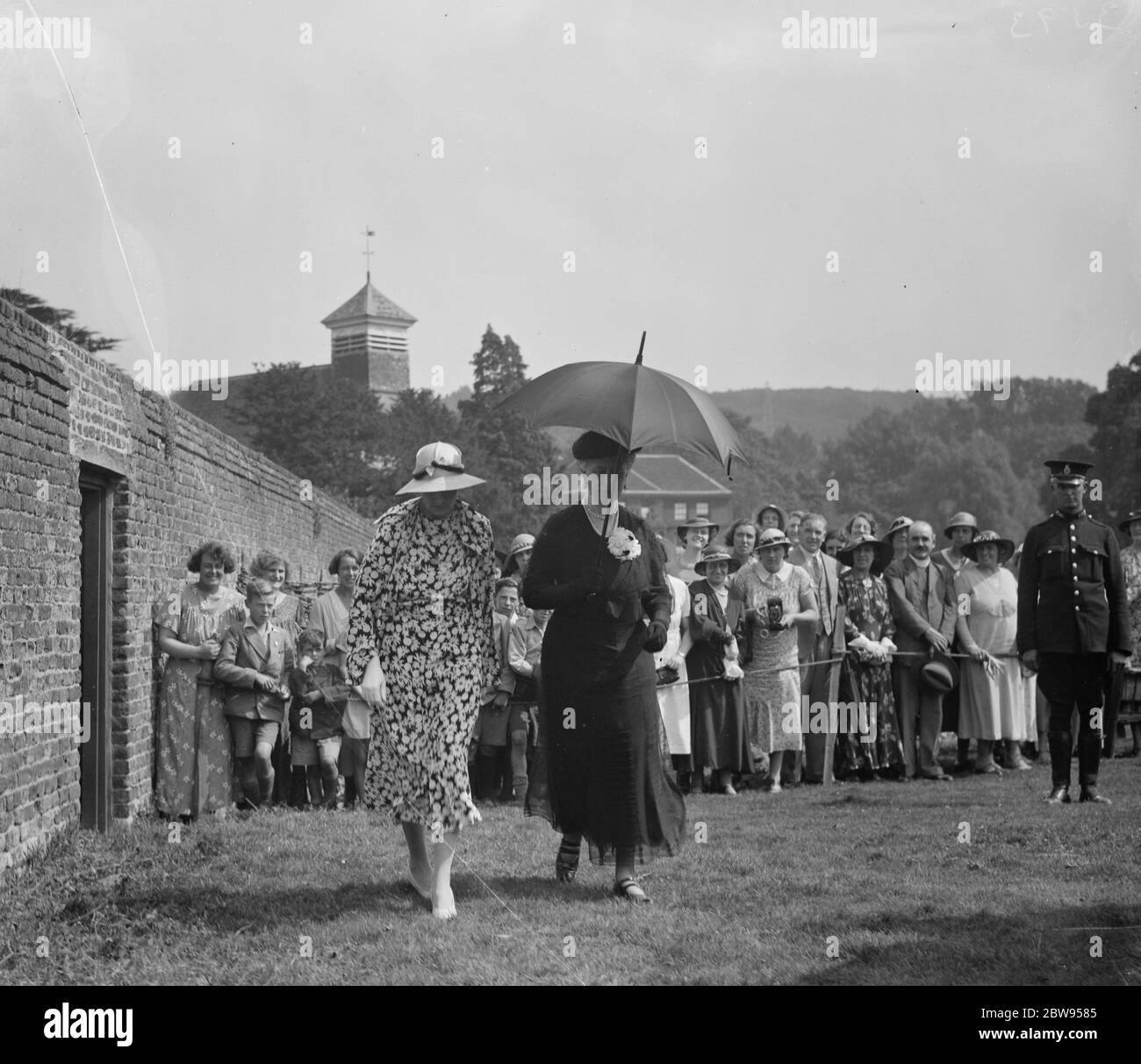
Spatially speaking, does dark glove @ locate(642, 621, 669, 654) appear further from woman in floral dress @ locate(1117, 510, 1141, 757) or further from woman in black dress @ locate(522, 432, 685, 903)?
woman in floral dress @ locate(1117, 510, 1141, 757)

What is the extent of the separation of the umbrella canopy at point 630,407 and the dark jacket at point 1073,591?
3.96 metres

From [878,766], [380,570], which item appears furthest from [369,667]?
[878,766]

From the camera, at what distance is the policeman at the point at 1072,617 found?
10.0m

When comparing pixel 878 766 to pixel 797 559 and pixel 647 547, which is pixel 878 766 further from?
pixel 647 547

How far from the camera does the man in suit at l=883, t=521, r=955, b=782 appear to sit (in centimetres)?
1252

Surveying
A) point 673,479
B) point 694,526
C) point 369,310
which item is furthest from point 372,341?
point 694,526

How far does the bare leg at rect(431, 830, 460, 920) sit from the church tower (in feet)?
325

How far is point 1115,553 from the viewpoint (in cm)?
1017

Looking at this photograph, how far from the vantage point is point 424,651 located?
6984mm

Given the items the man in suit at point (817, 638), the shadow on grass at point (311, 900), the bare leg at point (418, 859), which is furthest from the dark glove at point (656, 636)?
the man in suit at point (817, 638)

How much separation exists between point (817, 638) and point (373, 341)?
98089 mm

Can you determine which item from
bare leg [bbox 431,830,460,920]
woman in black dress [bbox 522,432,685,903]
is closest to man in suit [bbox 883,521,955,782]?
woman in black dress [bbox 522,432,685,903]

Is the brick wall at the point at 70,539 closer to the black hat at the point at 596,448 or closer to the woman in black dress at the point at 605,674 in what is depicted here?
the woman in black dress at the point at 605,674
